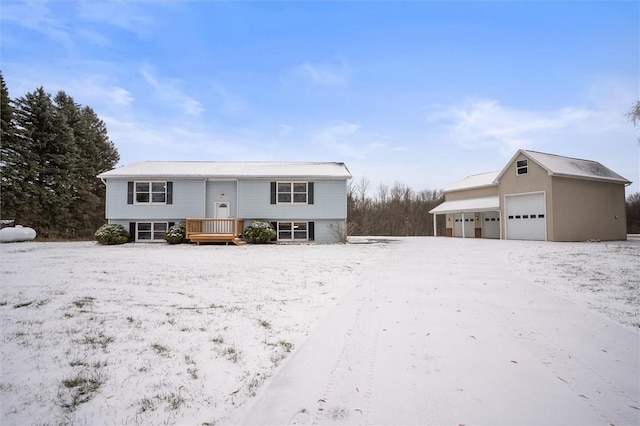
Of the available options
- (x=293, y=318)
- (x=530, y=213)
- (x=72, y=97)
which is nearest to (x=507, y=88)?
(x=530, y=213)

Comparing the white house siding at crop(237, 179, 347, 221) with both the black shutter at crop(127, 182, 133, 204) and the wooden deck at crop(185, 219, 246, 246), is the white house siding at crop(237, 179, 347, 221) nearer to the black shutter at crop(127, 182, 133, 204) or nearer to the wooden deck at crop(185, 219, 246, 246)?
the wooden deck at crop(185, 219, 246, 246)

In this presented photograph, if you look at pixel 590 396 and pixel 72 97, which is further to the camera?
pixel 72 97

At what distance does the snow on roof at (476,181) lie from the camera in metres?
26.6

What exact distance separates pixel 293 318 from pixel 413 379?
2.26 meters

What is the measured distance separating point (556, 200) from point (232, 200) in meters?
19.9

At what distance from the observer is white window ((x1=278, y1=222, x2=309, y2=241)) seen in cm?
1955

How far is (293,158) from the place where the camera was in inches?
1119

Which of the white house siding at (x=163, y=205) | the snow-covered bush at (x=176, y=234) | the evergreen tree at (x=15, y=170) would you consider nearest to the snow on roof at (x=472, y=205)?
the white house siding at (x=163, y=205)

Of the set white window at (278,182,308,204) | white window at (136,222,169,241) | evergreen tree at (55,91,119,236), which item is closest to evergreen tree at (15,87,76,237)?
evergreen tree at (55,91,119,236)

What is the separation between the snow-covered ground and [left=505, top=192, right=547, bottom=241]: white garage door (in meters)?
15.0

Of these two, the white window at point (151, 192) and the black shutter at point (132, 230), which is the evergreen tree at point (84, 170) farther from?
the black shutter at point (132, 230)

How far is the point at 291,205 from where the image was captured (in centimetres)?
1931

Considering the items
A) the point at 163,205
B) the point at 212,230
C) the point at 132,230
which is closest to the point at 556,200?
the point at 212,230

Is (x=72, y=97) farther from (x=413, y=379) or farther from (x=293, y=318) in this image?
(x=413, y=379)
